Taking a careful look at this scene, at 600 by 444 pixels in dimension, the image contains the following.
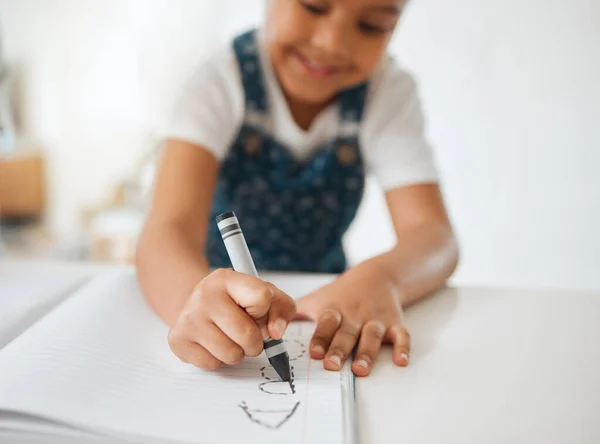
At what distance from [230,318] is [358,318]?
0.43 feet

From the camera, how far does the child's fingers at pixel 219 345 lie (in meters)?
0.35

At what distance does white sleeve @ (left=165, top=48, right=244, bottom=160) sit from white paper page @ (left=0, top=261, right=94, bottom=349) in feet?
0.60

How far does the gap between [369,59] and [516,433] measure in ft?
1.27

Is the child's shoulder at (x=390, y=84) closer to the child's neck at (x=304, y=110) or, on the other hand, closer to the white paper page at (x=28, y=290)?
the child's neck at (x=304, y=110)

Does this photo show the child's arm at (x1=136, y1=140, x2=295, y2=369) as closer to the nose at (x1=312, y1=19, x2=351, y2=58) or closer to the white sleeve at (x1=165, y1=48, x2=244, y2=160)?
the white sleeve at (x1=165, y1=48, x2=244, y2=160)

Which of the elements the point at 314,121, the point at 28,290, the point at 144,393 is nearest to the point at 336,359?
the point at 144,393

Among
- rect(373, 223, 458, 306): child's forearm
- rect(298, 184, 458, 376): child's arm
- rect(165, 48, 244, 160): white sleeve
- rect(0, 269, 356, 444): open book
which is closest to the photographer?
rect(0, 269, 356, 444): open book

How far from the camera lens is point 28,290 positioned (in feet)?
1.66

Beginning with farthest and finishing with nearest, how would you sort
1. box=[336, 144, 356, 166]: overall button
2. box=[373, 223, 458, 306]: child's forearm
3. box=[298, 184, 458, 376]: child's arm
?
box=[336, 144, 356, 166]: overall button < box=[373, 223, 458, 306]: child's forearm < box=[298, 184, 458, 376]: child's arm

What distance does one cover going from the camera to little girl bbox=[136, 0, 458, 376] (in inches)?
14.4

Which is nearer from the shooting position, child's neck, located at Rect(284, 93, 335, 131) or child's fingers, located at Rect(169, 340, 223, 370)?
child's fingers, located at Rect(169, 340, 223, 370)

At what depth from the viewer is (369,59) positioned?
22.6 inches

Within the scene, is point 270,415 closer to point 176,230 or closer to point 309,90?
point 176,230

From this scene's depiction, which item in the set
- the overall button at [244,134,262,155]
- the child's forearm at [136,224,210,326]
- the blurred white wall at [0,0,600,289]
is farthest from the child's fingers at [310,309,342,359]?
the blurred white wall at [0,0,600,289]
